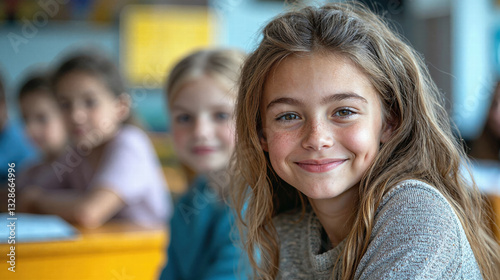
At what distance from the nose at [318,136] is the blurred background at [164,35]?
130 inches

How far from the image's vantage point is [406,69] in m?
0.75

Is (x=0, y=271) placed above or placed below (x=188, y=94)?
below

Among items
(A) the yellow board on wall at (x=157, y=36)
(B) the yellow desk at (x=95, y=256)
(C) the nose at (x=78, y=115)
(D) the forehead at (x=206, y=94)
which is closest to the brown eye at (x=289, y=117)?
(D) the forehead at (x=206, y=94)

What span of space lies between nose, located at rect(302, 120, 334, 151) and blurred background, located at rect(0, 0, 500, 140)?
3.29m

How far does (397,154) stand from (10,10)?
12.7 feet

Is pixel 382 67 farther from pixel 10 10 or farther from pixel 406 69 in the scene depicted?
pixel 10 10

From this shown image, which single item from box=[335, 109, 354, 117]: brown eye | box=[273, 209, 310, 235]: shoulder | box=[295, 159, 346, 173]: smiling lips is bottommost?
box=[273, 209, 310, 235]: shoulder

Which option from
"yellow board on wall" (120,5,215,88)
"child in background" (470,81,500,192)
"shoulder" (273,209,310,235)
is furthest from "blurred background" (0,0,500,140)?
"shoulder" (273,209,310,235)

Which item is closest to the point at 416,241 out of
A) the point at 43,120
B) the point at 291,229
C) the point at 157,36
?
the point at 291,229

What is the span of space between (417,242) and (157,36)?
12.1ft

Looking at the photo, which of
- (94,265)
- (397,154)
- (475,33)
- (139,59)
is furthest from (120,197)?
(475,33)

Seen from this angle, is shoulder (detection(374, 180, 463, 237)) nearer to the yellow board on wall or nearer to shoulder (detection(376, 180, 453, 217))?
shoulder (detection(376, 180, 453, 217))

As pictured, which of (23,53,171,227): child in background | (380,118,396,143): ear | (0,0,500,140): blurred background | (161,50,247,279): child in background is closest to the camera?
(380,118,396,143): ear

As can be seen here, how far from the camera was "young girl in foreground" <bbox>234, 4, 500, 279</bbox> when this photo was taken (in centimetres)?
64
